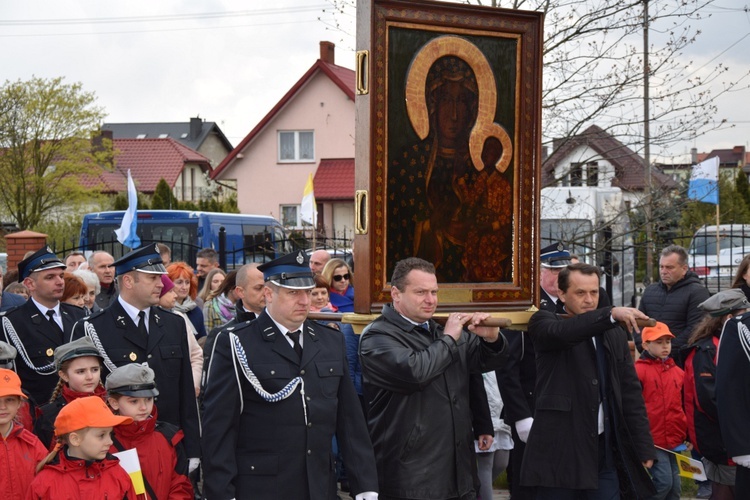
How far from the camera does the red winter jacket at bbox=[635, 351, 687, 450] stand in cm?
800

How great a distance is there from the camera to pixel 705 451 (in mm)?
7246

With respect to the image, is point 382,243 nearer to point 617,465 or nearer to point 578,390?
point 578,390

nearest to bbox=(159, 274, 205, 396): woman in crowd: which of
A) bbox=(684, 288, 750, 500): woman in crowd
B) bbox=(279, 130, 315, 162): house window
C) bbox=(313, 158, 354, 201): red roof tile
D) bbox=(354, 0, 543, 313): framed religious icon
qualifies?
bbox=(354, 0, 543, 313): framed religious icon

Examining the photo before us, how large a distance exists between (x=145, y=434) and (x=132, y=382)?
0.34 m

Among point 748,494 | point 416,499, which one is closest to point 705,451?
point 748,494

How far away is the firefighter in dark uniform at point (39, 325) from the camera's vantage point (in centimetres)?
671

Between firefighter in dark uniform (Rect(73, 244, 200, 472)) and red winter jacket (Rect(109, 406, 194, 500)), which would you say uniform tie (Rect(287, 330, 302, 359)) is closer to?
red winter jacket (Rect(109, 406, 194, 500))

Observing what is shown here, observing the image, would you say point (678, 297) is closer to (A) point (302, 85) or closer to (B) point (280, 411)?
(B) point (280, 411)

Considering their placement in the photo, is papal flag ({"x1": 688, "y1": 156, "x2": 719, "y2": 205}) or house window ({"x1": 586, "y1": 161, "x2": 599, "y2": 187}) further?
papal flag ({"x1": 688, "y1": 156, "x2": 719, "y2": 205})

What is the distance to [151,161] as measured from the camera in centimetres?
6347

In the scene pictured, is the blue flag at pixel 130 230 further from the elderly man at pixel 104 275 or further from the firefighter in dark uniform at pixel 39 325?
the firefighter in dark uniform at pixel 39 325

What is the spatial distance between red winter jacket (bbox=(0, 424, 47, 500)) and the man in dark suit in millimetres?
1107

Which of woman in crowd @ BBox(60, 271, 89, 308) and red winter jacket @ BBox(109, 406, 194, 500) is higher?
woman in crowd @ BBox(60, 271, 89, 308)

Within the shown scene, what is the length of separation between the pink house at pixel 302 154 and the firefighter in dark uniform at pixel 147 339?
31689 millimetres
